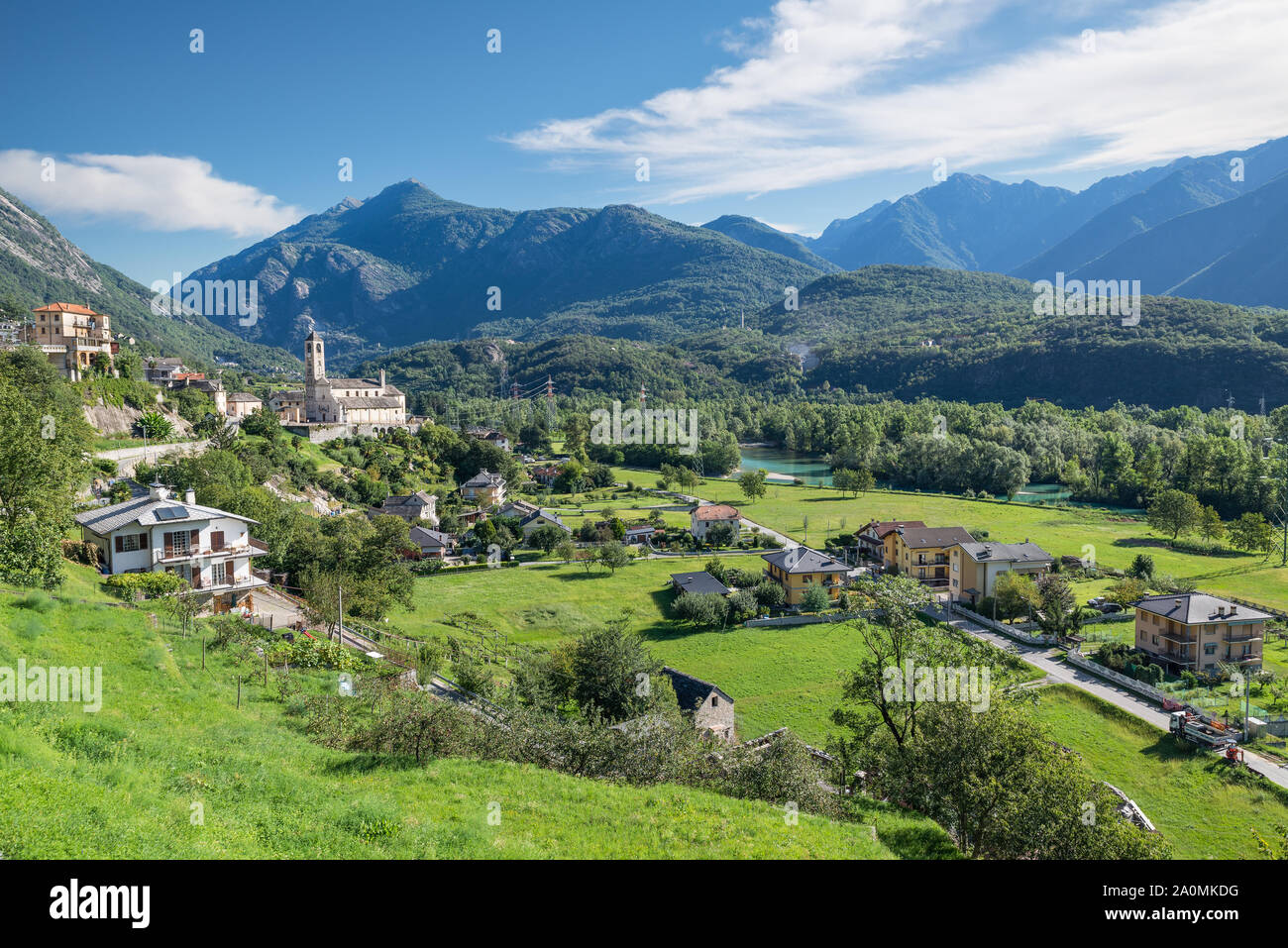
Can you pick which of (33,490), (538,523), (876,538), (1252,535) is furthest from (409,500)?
(1252,535)

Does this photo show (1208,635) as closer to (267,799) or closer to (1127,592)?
(1127,592)

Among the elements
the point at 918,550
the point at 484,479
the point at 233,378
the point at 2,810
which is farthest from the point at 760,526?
the point at 233,378

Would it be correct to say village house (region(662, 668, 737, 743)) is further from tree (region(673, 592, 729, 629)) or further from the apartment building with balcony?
the apartment building with balcony

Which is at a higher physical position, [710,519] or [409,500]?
[409,500]

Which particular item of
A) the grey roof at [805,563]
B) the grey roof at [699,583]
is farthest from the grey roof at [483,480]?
the grey roof at [805,563]

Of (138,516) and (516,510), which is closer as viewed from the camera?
(138,516)
